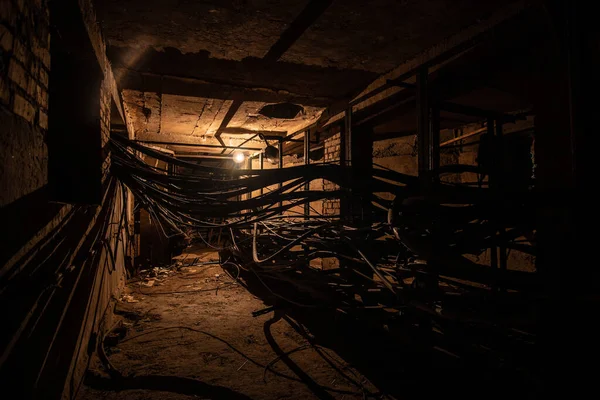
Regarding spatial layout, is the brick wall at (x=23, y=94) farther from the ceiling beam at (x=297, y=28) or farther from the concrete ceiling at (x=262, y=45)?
the ceiling beam at (x=297, y=28)

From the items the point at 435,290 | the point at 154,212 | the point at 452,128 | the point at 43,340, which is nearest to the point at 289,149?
the point at 452,128

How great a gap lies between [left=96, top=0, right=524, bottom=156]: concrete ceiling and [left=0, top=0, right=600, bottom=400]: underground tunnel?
27 mm

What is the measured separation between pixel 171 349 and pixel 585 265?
3.43m

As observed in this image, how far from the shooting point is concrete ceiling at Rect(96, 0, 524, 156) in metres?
2.54

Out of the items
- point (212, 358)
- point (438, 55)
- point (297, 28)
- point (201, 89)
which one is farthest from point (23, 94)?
point (438, 55)

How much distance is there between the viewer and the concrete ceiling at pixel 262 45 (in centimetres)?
254

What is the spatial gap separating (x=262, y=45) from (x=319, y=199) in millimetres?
1662

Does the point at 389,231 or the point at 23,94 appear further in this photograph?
the point at 389,231

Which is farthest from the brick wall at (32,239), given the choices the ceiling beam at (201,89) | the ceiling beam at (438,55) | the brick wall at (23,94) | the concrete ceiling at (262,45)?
the ceiling beam at (438,55)

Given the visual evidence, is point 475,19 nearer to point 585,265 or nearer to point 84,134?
point 585,265

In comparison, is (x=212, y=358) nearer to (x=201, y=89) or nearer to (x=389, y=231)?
(x=389, y=231)

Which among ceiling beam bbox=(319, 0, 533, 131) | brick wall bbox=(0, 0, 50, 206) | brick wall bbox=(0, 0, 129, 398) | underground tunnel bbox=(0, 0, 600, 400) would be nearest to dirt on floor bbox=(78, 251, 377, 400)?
underground tunnel bbox=(0, 0, 600, 400)

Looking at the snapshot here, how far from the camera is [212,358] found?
294 centimetres

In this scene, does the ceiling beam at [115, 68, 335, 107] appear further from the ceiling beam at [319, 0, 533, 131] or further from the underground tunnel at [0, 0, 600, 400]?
the ceiling beam at [319, 0, 533, 131]
